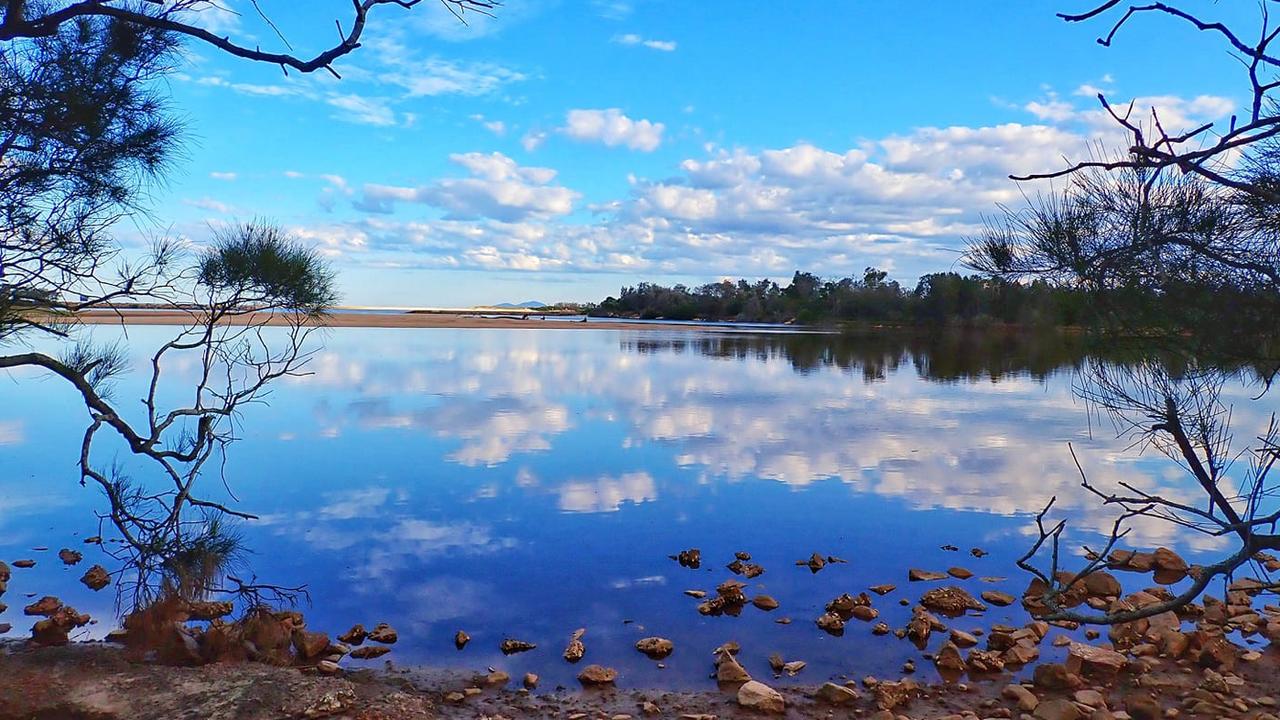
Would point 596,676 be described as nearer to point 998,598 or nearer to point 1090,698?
point 1090,698

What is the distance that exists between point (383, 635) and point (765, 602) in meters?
2.86

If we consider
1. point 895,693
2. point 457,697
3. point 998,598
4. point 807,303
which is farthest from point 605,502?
point 807,303

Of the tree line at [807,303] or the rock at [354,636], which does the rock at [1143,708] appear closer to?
the rock at [354,636]

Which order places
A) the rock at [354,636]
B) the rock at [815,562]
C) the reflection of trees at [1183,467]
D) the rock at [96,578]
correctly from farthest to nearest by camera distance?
the rock at [815,562] → the rock at [96,578] → the rock at [354,636] → the reflection of trees at [1183,467]

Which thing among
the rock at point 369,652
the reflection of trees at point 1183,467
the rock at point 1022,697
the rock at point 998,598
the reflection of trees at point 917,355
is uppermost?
the reflection of trees at point 1183,467

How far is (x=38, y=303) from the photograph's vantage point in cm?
470

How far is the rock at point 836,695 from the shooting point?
4980mm

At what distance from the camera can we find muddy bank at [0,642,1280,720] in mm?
4641

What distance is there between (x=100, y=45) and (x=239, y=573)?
4.40 meters

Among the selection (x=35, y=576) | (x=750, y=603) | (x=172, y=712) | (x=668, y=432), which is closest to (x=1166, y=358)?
(x=750, y=603)

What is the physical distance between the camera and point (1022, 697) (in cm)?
500

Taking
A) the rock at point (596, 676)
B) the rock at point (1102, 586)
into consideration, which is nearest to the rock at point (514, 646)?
the rock at point (596, 676)

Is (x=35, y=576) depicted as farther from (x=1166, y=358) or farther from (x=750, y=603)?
(x=1166, y=358)

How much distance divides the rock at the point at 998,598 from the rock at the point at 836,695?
2355 mm
